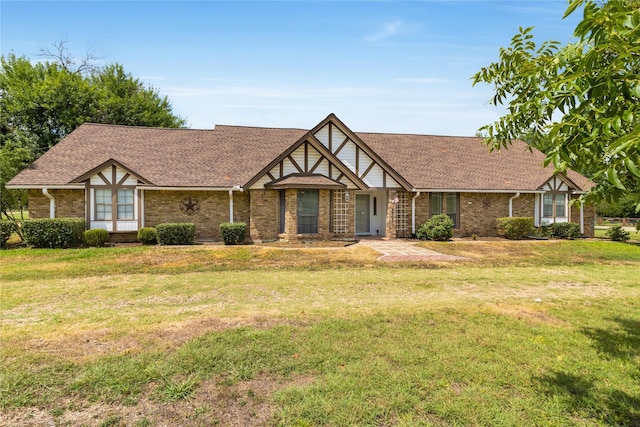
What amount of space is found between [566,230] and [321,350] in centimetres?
2153

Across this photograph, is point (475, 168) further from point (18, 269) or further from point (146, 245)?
point (18, 269)

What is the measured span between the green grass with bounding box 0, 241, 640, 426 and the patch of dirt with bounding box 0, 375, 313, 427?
0.06ft

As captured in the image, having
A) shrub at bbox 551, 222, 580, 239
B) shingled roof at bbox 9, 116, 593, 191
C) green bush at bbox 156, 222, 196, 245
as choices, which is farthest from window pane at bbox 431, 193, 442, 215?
green bush at bbox 156, 222, 196, 245

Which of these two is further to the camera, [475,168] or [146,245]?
[475,168]

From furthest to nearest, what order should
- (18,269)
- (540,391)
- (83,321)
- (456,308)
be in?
(18,269)
(456,308)
(83,321)
(540,391)

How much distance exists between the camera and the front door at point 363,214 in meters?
21.1

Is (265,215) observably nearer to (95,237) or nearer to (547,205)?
(95,237)

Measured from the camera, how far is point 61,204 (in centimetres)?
1653

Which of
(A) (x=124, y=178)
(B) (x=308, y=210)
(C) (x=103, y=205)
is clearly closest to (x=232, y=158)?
(A) (x=124, y=178)

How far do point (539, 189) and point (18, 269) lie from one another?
24361mm

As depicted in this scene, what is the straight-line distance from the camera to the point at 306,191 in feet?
56.5

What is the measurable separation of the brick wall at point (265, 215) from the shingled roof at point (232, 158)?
1.39 metres

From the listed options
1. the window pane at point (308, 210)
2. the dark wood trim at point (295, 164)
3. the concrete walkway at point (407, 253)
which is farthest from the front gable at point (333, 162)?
the concrete walkway at point (407, 253)

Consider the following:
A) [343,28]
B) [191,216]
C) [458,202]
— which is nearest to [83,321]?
[343,28]
